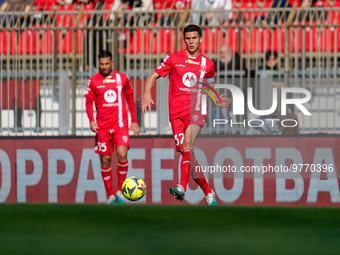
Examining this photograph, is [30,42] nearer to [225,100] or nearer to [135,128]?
[135,128]

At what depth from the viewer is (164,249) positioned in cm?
507

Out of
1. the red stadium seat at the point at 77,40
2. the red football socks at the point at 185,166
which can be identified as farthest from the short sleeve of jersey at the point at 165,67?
the red stadium seat at the point at 77,40

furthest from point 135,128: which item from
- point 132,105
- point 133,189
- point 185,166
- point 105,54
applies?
point 185,166

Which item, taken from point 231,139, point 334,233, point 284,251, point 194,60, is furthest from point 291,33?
point 284,251

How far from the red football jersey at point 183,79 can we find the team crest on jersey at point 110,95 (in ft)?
5.91

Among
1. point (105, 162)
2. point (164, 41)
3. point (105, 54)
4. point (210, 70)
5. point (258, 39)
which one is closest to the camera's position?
point (210, 70)

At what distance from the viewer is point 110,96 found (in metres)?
11.1

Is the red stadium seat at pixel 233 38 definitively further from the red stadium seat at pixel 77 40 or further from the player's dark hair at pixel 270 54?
the red stadium seat at pixel 77 40

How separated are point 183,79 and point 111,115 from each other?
2.05 meters

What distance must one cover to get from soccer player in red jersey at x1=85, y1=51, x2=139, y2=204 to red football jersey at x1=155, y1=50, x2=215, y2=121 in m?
1.76

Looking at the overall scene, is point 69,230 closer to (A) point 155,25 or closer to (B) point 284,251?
(B) point 284,251

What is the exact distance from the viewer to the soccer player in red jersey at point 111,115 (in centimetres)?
1104

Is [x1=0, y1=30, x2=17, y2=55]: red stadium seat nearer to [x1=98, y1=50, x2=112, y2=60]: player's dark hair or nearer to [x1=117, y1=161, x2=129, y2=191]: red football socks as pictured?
[x1=98, y1=50, x2=112, y2=60]: player's dark hair

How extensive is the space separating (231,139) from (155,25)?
77.3 inches
